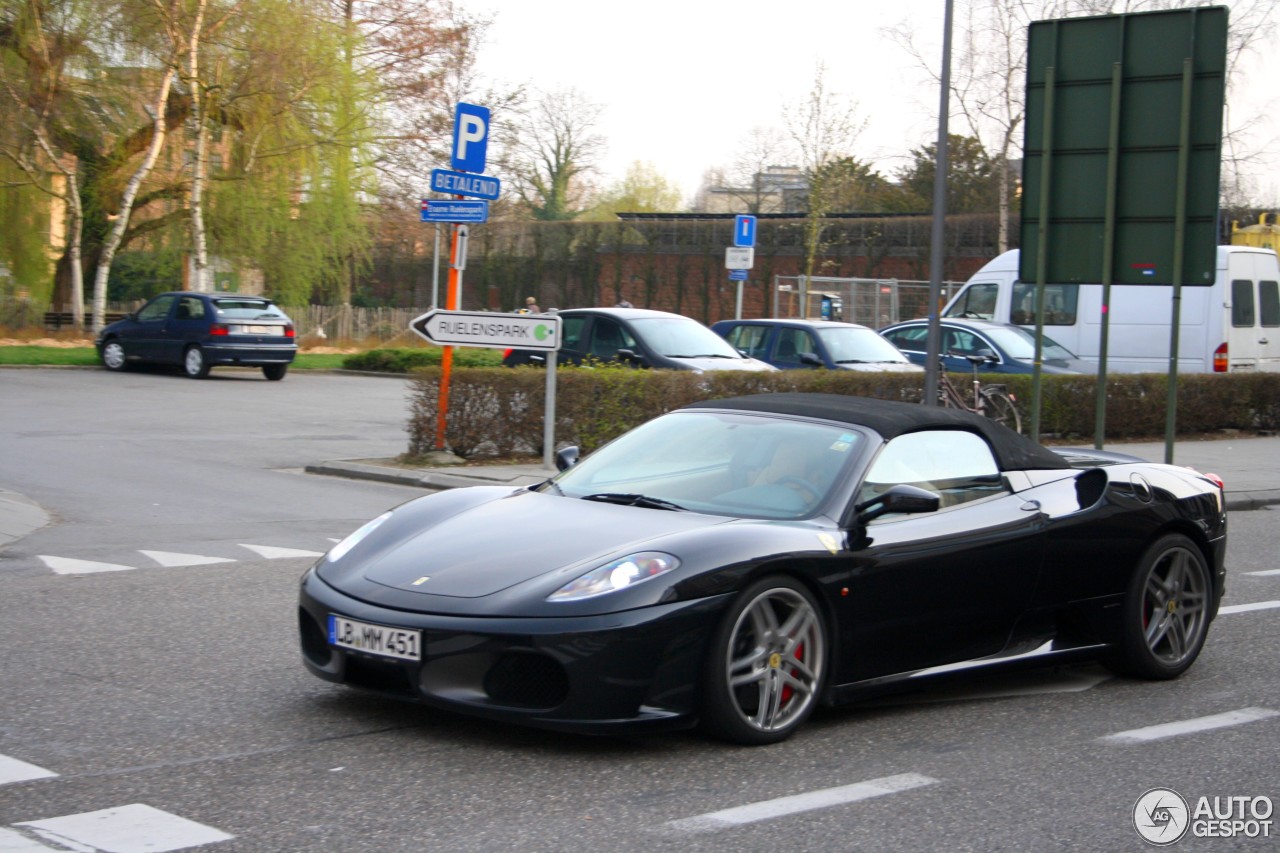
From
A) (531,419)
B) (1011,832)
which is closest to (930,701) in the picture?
(1011,832)

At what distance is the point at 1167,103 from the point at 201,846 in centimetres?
1344

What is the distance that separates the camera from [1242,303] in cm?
2344

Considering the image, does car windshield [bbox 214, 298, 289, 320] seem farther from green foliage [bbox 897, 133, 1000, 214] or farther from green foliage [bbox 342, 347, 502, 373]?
green foliage [bbox 897, 133, 1000, 214]

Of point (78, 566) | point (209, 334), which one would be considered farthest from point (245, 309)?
point (78, 566)

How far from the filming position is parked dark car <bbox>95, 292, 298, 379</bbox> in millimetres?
27156

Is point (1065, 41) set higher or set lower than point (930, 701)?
higher

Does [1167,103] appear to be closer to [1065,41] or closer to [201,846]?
[1065,41]

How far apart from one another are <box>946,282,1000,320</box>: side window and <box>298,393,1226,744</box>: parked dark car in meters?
18.9

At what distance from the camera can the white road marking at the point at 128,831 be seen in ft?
13.0

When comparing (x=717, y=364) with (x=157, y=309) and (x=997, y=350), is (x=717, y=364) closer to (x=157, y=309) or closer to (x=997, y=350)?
(x=997, y=350)

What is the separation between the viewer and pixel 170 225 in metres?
37.8

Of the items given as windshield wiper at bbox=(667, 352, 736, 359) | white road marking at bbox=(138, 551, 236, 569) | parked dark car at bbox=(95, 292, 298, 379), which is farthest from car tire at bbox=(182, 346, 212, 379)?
white road marking at bbox=(138, 551, 236, 569)

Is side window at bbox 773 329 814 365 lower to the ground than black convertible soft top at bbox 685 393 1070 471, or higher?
higher

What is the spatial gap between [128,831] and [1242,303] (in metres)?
22.4
